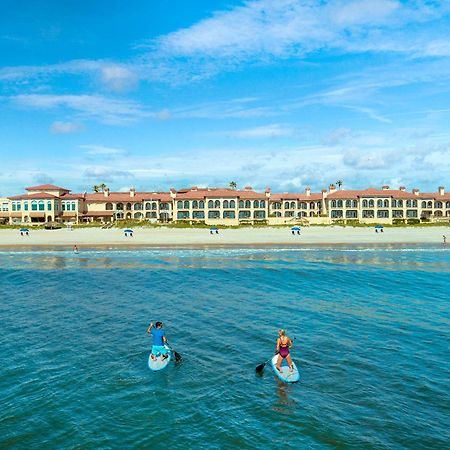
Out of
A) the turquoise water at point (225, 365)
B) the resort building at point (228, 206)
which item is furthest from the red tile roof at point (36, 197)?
the turquoise water at point (225, 365)

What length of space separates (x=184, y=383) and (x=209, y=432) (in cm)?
349

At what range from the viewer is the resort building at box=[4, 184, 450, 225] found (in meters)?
103

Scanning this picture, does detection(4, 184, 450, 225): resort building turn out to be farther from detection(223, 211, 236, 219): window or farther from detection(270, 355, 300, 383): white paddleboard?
detection(270, 355, 300, 383): white paddleboard

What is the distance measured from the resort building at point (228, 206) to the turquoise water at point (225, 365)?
69.6m

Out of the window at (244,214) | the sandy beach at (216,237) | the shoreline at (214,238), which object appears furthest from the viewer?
the window at (244,214)

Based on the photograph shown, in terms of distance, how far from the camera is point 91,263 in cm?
4853

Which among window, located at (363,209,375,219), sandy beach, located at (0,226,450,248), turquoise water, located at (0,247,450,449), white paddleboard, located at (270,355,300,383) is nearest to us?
turquoise water, located at (0,247,450,449)

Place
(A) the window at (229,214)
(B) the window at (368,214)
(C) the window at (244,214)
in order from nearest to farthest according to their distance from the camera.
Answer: (A) the window at (229,214)
(C) the window at (244,214)
(B) the window at (368,214)

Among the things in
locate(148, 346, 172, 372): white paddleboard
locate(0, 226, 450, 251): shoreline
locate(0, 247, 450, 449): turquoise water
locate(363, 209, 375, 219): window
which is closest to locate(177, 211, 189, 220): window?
locate(0, 226, 450, 251): shoreline

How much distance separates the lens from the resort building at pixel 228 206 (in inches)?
4040

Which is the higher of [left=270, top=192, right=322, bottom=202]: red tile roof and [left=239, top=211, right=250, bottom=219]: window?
[left=270, top=192, right=322, bottom=202]: red tile roof

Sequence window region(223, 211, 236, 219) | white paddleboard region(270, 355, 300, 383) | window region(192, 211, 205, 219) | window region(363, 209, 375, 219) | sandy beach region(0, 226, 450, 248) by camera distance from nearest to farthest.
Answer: white paddleboard region(270, 355, 300, 383)
sandy beach region(0, 226, 450, 248)
window region(223, 211, 236, 219)
window region(192, 211, 205, 219)
window region(363, 209, 375, 219)

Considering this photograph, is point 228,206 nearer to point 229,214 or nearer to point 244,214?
point 229,214

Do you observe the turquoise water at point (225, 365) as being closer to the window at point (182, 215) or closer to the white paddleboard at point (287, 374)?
the white paddleboard at point (287, 374)
